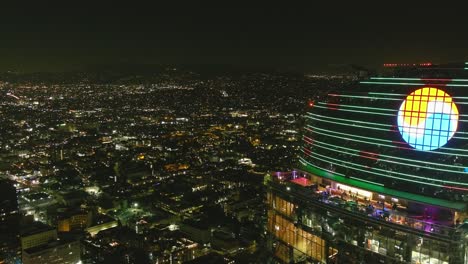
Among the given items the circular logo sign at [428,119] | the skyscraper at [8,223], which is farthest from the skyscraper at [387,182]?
the skyscraper at [8,223]

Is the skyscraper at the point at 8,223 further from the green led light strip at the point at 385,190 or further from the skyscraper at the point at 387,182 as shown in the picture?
the green led light strip at the point at 385,190

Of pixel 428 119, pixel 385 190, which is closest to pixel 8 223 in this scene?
pixel 385 190

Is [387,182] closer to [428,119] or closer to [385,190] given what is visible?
[385,190]

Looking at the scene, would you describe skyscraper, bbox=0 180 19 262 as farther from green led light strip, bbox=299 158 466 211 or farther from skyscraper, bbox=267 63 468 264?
green led light strip, bbox=299 158 466 211

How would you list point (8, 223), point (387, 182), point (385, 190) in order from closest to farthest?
point (385, 190), point (387, 182), point (8, 223)

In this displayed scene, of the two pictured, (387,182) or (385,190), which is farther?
(387,182)

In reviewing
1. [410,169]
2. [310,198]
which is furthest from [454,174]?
[310,198]

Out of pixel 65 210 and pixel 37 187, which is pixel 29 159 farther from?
pixel 65 210
